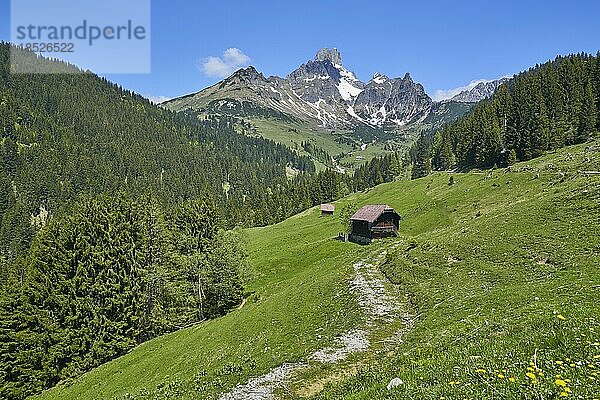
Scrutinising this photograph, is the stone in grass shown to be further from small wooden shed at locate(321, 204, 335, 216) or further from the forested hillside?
small wooden shed at locate(321, 204, 335, 216)

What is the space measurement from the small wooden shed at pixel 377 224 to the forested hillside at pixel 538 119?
5115 cm

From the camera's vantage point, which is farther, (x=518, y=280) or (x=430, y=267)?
(x=430, y=267)

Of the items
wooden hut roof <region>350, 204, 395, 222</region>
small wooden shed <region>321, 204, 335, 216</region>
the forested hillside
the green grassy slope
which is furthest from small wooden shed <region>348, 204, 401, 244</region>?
the forested hillside

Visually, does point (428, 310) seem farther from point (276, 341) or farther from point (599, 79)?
point (599, 79)

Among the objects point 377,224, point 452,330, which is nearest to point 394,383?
point 452,330

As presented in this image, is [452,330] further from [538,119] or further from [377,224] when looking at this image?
[538,119]

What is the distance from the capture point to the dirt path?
Result: 1930cm

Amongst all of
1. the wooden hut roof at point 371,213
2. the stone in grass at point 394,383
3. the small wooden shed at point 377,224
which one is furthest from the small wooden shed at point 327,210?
the stone in grass at point 394,383

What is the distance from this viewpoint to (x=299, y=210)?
15950 centimetres

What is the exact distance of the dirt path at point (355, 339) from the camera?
760 inches

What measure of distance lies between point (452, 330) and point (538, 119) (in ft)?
347

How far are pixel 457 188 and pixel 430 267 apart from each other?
2452 inches

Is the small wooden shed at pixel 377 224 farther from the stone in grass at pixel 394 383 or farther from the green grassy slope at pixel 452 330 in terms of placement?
the stone in grass at pixel 394 383

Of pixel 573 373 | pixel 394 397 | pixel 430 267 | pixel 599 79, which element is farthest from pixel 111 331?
pixel 599 79
